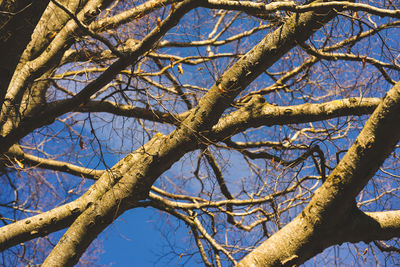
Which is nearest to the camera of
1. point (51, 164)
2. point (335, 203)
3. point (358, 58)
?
point (335, 203)

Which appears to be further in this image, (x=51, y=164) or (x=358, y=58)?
(x=51, y=164)

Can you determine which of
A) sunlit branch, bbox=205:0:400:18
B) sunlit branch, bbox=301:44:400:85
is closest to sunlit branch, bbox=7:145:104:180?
sunlit branch, bbox=205:0:400:18

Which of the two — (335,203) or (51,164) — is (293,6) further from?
(51,164)

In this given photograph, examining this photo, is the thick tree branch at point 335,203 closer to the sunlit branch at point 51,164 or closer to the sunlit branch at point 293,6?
the sunlit branch at point 293,6

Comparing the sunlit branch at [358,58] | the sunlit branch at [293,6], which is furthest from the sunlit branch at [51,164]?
the sunlit branch at [358,58]

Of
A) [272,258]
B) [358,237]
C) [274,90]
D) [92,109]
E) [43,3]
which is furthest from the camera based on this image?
[274,90]

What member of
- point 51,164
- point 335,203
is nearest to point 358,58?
point 335,203

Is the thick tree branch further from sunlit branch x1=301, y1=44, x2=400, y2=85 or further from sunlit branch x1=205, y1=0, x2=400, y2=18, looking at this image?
sunlit branch x1=301, y1=44, x2=400, y2=85

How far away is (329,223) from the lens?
6.93 feet

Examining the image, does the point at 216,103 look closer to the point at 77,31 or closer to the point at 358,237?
the point at 358,237

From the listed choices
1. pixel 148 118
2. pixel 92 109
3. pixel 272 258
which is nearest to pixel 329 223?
pixel 272 258

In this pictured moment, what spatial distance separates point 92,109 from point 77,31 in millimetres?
986

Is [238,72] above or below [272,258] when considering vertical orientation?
above

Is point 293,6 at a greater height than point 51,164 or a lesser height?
lesser
